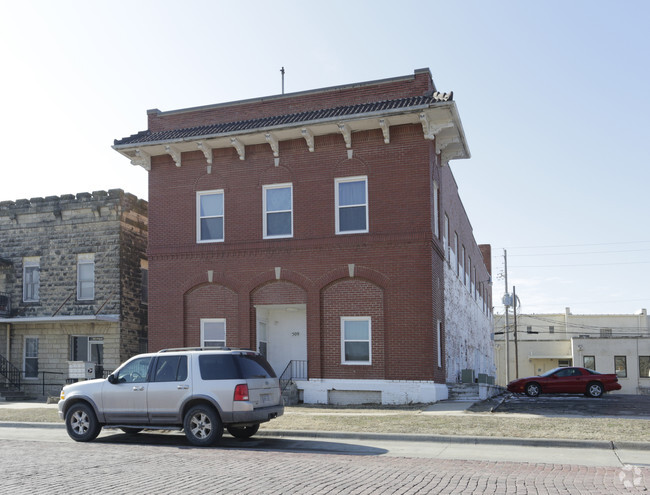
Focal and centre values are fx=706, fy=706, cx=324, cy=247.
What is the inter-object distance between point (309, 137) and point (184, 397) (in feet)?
38.9

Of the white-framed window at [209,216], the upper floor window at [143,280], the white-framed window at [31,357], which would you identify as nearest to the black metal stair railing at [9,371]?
the white-framed window at [31,357]

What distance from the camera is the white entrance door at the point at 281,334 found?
2397 centimetres

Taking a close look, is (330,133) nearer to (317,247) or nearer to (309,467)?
(317,247)

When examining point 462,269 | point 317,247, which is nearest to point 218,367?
point 317,247

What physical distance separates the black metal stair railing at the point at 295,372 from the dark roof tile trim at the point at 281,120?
791 centimetres

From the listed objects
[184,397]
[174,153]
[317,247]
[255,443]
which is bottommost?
[255,443]

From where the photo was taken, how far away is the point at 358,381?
22.0 metres

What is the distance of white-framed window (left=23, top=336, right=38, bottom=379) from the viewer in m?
28.9

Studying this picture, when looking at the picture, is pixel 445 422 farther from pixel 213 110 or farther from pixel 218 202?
pixel 213 110

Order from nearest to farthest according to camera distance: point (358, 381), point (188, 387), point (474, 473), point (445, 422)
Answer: point (474, 473), point (188, 387), point (445, 422), point (358, 381)

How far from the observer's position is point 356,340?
22.4 m

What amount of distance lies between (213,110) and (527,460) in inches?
688

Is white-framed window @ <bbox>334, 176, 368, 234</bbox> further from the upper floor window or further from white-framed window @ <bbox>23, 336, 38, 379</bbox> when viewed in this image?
white-framed window @ <bbox>23, 336, 38, 379</bbox>

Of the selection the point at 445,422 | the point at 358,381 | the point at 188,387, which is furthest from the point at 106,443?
the point at 358,381
